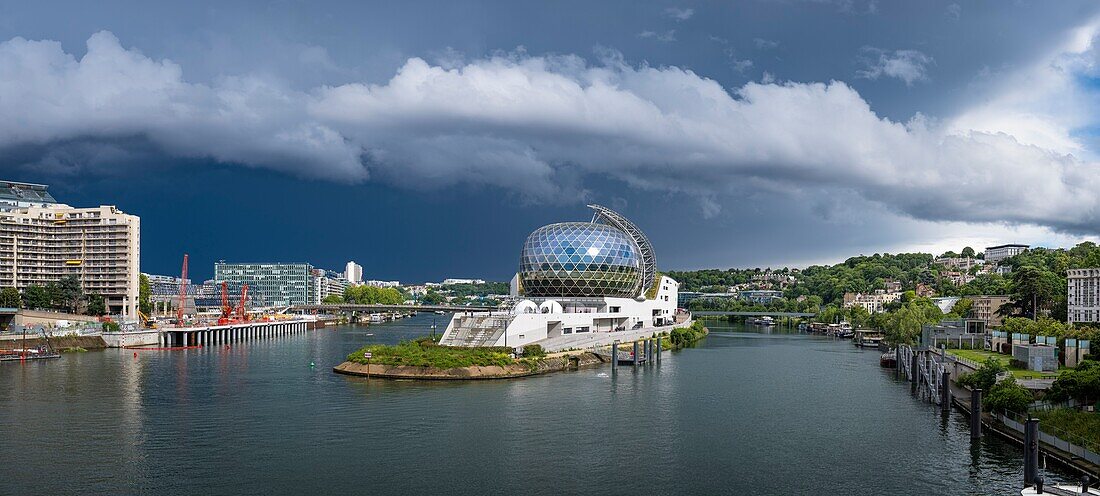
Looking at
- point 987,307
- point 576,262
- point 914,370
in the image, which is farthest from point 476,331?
point 987,307

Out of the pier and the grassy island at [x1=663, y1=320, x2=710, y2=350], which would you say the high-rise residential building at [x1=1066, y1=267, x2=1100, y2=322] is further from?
the pier

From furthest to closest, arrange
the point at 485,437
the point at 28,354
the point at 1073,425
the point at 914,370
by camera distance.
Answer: the point at 28,354
the point at 914,370
the point at 485,437
the point at 1073,425

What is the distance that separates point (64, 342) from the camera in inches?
3073

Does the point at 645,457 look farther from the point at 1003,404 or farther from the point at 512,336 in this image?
the point at 512,336

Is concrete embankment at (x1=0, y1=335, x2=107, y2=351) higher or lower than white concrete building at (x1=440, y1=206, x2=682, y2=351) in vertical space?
lower

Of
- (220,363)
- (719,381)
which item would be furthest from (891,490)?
(220,363)

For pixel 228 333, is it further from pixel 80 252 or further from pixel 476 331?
pixel 476 331

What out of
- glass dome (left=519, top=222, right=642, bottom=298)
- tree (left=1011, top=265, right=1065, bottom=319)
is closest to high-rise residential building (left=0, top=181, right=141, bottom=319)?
glass dome (left=519, top=222, right=642, bottom=298)

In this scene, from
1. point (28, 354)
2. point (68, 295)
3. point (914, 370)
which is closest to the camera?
point (914, 370)

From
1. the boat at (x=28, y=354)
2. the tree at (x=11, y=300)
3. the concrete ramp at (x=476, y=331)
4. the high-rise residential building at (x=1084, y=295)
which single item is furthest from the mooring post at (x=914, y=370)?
the tree at (x=11, y=300)

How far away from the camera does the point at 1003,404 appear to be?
3562cm

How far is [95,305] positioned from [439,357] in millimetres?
73383

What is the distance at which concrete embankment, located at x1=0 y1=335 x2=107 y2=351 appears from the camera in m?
74.3

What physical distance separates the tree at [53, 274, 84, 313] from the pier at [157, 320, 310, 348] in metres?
18.1
